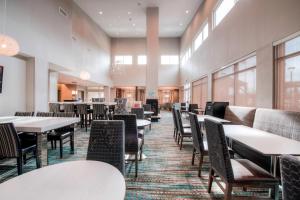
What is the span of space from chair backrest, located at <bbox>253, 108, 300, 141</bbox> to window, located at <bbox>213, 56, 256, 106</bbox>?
1.63 metres

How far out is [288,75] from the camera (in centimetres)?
340

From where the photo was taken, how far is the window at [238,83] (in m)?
4.72

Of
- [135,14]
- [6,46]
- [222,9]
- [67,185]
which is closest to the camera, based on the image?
[67,185]

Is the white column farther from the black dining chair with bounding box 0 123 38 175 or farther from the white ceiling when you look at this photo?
the black dining chair with bounding box 0 123 38 175

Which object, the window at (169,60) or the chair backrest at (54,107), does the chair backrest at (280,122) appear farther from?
the window at (169,60)

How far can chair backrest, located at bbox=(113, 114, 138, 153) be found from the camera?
2666 mm

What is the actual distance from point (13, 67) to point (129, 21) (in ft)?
27.7

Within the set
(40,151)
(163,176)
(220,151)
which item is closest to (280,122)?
(220,151)

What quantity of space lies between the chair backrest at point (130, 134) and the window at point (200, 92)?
6.79 m

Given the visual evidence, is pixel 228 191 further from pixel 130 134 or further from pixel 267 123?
pixel 267 123

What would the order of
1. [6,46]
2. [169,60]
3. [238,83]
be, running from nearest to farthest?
[6,46] → [238,83] → [169,60]

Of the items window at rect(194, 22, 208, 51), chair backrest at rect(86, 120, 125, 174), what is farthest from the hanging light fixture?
window at rect(194, 22, 208, 51)

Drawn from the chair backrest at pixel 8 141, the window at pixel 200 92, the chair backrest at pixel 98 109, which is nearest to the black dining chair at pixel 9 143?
the chair backrest at pixel 8 141

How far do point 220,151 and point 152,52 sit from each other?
29.6 feet
